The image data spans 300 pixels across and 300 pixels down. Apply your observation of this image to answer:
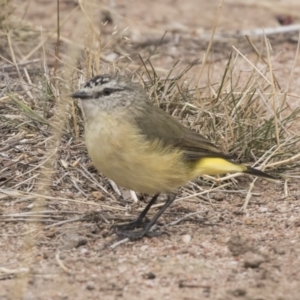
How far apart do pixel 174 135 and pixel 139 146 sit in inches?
16.0

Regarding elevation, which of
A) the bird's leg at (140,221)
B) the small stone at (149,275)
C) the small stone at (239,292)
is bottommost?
the bird's leg at (140,221)

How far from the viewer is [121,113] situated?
5156 mm

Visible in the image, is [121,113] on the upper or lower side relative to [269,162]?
upper

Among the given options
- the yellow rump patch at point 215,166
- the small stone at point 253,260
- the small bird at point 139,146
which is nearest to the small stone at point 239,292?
the small stone at point 253,260

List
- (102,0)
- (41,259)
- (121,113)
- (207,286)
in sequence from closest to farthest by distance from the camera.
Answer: (207,286) → (41,259) → (121,113) → (102,0)

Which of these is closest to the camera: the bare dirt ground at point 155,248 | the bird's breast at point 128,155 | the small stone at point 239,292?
the small stone at point 239,292

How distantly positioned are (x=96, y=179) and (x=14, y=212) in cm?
72

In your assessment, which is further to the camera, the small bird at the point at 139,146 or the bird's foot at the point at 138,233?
the bird's foot at the point at 138,233

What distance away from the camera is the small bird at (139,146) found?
16.3ft

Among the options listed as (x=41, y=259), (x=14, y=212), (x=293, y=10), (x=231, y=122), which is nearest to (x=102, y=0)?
(x=293, y=10)

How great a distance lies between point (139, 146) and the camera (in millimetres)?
5039

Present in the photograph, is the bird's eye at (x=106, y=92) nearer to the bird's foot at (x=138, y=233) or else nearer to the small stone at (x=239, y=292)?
the bird's foot at (x=138, y=233)

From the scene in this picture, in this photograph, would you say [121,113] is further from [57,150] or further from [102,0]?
[102,0]

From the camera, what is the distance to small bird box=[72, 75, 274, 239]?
16.3ft
